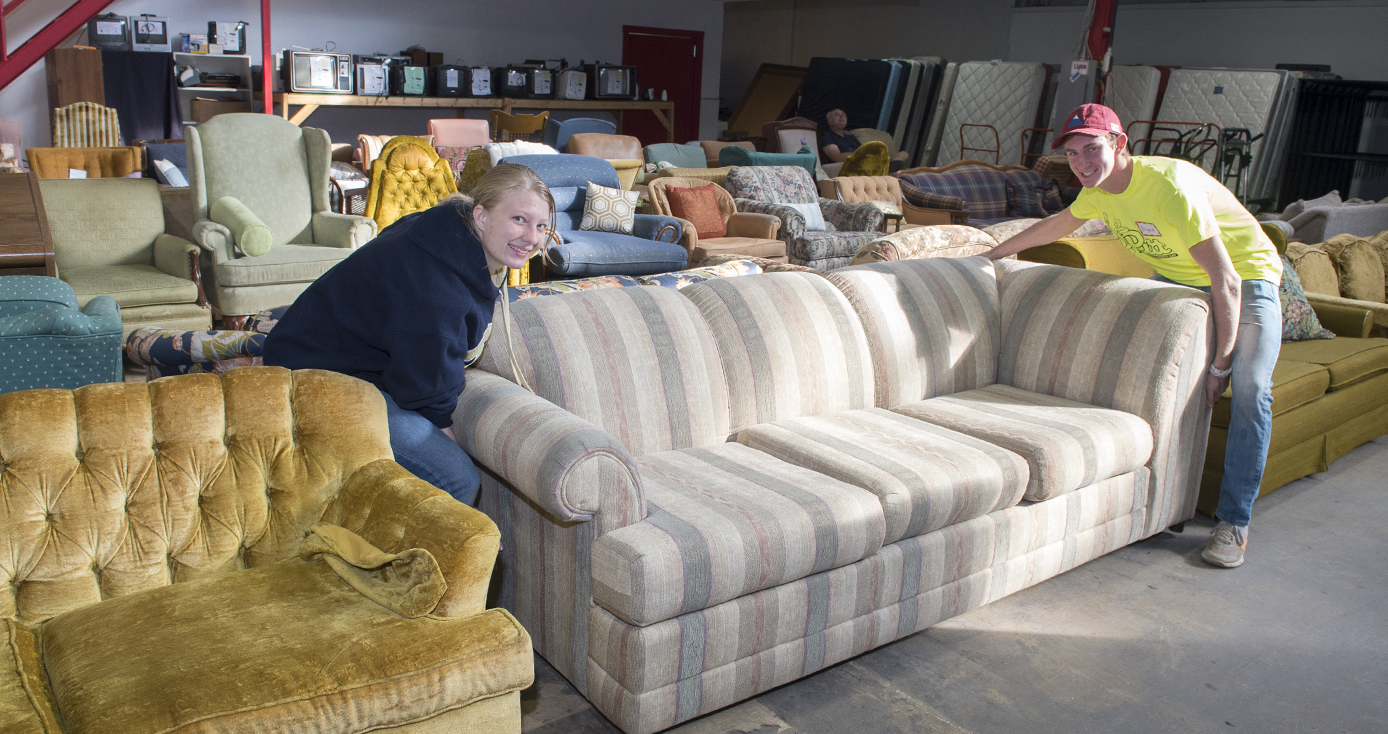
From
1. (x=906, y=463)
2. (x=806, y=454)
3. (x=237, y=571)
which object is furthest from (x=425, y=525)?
(x=906, y=463)

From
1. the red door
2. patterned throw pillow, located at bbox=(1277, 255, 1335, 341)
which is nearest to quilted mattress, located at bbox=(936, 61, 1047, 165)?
the red door

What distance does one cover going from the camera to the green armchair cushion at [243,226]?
4.92m

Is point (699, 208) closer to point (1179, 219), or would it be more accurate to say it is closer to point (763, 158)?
point (763, 158)

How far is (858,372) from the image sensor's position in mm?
3072

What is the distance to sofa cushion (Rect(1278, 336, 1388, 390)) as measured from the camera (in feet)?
12.3

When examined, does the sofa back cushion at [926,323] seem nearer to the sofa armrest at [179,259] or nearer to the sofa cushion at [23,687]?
the sofa cushion at [23,687]

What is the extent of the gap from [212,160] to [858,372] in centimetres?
394

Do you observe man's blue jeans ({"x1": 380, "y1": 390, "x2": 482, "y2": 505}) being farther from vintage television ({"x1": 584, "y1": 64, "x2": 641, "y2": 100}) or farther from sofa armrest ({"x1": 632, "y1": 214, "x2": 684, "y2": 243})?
vintage television ({"x1": 584, "y1": 64, "x2": 641, "y2": 100})

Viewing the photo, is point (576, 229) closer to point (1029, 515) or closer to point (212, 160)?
point (212, 160)

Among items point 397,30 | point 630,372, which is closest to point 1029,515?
point 630,372

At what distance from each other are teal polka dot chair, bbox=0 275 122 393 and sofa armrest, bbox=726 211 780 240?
175 inches

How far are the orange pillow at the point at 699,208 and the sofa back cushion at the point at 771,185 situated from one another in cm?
41

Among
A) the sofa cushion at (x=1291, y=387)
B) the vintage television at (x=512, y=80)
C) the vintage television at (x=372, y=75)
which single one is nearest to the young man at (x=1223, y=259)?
the sofa cushion at (x=1291, y=387)

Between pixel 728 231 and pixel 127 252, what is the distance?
363cm
